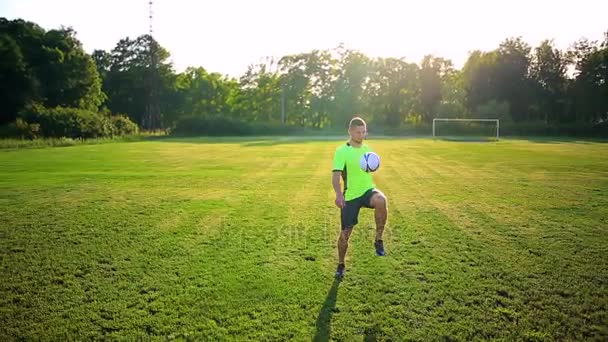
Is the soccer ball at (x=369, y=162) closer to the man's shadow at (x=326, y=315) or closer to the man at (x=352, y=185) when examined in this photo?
the man at (x=352, y=185)

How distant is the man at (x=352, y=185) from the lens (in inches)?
227

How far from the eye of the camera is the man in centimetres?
577

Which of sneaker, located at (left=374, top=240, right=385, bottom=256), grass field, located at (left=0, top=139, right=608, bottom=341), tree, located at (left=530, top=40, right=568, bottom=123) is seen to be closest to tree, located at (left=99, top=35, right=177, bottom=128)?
tree, located at (left=530, top=40, right=568, bottom=123)

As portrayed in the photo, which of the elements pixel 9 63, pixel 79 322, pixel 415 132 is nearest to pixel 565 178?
pixel 79 322

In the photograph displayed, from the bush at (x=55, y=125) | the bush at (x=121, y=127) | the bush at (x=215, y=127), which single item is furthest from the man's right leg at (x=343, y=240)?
the bush at (x=215, y=127)

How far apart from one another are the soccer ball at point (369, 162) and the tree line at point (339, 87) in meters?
68.4

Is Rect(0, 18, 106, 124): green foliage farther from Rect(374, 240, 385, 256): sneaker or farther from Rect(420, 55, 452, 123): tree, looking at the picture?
Rect(374, 240, 385, 256): sneaker

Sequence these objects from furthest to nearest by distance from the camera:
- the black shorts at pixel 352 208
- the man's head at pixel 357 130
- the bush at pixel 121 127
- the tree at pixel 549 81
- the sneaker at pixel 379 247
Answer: the tree at pixel 549 81
the bush at pixel 121 127
the sneaker at pixel 379 247
the black shorts at pixel 352 208
the man's head at pixel 357 130

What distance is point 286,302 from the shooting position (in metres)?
5.12

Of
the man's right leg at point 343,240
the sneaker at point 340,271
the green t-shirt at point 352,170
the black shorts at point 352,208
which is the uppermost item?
the green t-shirt at point 352,170

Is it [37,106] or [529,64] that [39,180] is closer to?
[37,106]

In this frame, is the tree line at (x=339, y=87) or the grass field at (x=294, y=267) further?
the tree line at (x=339, y=87)

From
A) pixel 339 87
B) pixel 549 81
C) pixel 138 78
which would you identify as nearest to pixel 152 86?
pixel 138 78

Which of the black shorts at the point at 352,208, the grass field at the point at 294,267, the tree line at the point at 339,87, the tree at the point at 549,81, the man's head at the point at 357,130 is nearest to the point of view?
the grass field at the point at 294,267
